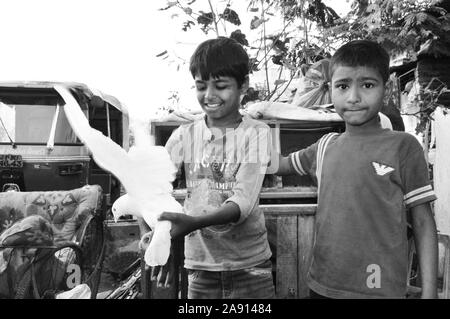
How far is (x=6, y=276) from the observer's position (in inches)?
82.4

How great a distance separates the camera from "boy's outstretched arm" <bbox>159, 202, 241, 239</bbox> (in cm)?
98

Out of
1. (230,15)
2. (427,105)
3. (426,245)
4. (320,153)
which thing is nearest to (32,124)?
(230,15)

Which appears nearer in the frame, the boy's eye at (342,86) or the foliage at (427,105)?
the boy's eye at (342,86)

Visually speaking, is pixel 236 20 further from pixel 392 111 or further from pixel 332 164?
pixel 332 164

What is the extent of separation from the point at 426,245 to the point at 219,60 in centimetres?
90

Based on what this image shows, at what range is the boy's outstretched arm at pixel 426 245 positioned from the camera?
49.0 inches

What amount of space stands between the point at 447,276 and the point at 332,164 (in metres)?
1.08

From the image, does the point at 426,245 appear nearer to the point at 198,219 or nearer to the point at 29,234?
the point at 198,219

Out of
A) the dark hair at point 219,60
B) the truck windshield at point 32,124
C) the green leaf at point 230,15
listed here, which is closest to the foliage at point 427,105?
the green leaf at point 230,15

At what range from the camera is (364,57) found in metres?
1.40

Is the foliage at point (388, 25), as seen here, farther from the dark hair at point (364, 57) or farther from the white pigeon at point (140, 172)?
the white pigeon at point (140, 172)

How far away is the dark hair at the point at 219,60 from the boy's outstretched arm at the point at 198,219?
1.48 ft

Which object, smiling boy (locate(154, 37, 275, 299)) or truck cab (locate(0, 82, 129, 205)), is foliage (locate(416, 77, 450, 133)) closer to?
smiling boy (locate(154, 37, 275, 299))
